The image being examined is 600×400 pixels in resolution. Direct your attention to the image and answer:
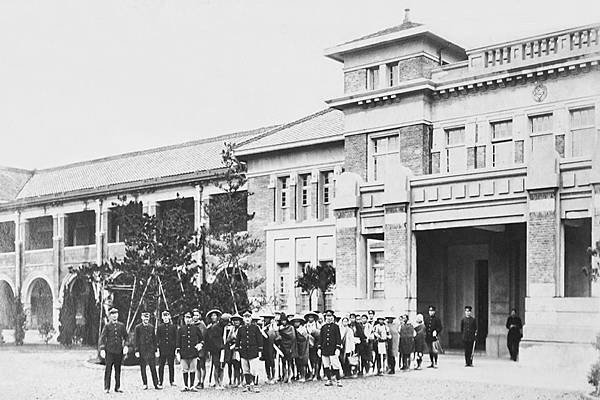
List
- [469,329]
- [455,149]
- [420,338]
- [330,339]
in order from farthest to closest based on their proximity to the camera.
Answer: [455,149] < [420,338] < [469,329] < [330,339]

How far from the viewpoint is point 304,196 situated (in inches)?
894

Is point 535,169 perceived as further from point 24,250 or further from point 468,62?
point 24,250

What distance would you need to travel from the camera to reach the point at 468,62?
18078mm

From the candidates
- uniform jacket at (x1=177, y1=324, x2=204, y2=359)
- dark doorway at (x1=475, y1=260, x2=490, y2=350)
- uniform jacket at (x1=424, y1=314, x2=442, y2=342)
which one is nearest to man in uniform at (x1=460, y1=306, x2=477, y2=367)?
uniform jacket at (x1=424, y1=314, x2=442, y2=342)

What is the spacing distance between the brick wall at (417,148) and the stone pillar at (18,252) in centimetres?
1592

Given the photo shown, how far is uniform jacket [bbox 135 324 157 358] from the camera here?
12.5 metres

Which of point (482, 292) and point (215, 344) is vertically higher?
point (482, 292)

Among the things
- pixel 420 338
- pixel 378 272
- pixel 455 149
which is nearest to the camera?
pixel 420 338

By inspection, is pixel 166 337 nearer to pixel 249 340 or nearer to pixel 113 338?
pixel 113 338

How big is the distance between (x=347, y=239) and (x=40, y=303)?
18.1 metres

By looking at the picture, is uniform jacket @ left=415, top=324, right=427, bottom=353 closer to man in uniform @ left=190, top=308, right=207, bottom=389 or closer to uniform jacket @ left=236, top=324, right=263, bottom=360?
uniform jacket @ left=236, top=324, right=263, bottom=360

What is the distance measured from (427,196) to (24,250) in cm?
2040

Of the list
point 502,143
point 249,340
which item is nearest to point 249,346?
point 249,340

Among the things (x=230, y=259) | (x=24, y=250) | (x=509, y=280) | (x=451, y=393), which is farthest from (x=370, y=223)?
(x=24, y=250)
